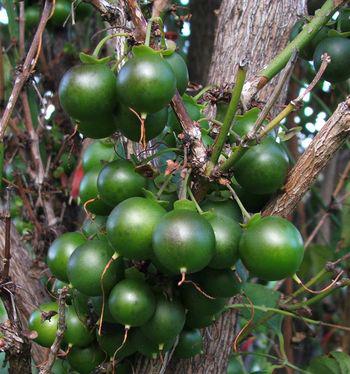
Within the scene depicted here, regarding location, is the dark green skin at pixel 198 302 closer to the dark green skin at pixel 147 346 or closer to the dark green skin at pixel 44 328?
the dark green skin at pixel 147 346

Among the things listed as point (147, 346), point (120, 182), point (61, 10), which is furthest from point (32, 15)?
point (147, 346)

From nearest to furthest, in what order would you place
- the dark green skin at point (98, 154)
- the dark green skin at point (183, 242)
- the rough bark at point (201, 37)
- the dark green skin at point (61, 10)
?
the dark green skin at point (183, 242)
the dark green skin at point (98, 154)
the dark green skin at point (61, 10)
the rough bark at point (201, 37)

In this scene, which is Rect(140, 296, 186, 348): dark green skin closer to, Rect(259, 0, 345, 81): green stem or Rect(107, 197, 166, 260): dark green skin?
Rect(107, 197, 166, 260): dark green skin

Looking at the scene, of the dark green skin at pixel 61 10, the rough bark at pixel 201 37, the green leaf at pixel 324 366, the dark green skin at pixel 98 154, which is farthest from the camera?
the rough bark at pixel 201 37

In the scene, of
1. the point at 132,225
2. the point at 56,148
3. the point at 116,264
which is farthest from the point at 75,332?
the point at 56,148

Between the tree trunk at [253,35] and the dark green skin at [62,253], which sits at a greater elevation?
the tree trunk at [253,35]

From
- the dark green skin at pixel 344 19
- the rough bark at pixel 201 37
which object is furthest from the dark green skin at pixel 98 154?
the rough bark at pixel 201 37

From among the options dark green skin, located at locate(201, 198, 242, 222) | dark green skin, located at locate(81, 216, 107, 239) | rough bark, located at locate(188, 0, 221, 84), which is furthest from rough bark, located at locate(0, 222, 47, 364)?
rough bark, located at locate(188, 0, 221, 84)
